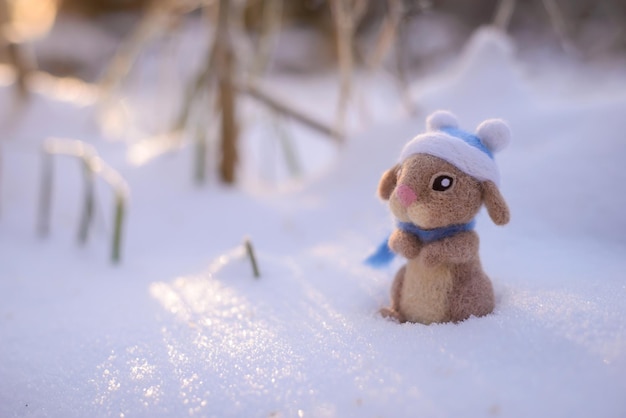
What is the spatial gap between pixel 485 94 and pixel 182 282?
64 cm

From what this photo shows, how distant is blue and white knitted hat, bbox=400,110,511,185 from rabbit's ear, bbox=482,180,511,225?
0.04ft

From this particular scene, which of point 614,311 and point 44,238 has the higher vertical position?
point 614,311

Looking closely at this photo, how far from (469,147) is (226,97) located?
71cm

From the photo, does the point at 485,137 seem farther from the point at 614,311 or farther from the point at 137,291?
the point at 137,291

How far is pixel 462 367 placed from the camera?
47 cm

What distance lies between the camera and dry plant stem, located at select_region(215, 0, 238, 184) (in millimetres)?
1134

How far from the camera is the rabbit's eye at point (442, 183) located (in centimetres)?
54

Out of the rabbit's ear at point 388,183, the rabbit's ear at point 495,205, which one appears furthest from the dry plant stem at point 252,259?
the rabbit's ear at point 495,205

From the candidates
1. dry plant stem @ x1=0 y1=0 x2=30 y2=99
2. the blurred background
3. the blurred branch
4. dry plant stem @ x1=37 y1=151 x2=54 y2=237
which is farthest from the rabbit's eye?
dry plant stem @ x1=0 y1=0 x2=30 y2=99

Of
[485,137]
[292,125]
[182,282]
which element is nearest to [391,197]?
[485,137]

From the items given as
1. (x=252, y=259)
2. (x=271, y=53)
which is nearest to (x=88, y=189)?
(x=252, y=259)

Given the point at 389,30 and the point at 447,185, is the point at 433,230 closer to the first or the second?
the point at 447,185

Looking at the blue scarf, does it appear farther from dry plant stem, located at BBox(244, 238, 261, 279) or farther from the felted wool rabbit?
dry plant stem, located at BBox(244, 238, 261, 279)

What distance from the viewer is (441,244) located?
0.56 metres
